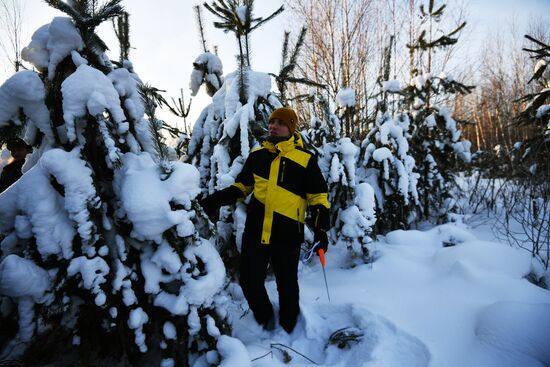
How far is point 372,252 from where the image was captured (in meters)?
3.56

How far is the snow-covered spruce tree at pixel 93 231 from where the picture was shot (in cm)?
154

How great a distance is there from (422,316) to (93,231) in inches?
94.1

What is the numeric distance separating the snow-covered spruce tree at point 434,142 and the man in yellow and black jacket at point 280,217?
4.02 m

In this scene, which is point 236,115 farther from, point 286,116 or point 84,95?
point 84,95

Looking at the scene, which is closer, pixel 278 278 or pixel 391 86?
pixel 278 278

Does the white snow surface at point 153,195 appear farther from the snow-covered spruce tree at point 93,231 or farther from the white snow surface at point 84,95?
the white snow surface at point 84,95

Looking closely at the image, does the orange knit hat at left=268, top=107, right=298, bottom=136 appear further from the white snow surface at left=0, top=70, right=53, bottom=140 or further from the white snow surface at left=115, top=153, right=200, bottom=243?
the white snow surface at left=0, top=70, right=53, bottom=140

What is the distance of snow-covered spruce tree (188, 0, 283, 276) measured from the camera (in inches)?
117

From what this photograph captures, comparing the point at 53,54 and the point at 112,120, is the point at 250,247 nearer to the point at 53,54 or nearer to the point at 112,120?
the point at 112,120

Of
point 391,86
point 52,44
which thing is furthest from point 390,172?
point 52,44

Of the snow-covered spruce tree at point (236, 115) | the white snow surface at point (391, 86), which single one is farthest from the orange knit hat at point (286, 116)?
the white snow surface at point (391, 86)

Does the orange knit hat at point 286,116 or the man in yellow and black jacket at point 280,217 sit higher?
the orange knit hat at point 286,116

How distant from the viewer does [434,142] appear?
6.02 m

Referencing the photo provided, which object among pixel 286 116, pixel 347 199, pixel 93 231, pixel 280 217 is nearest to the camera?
pixel 93 231
